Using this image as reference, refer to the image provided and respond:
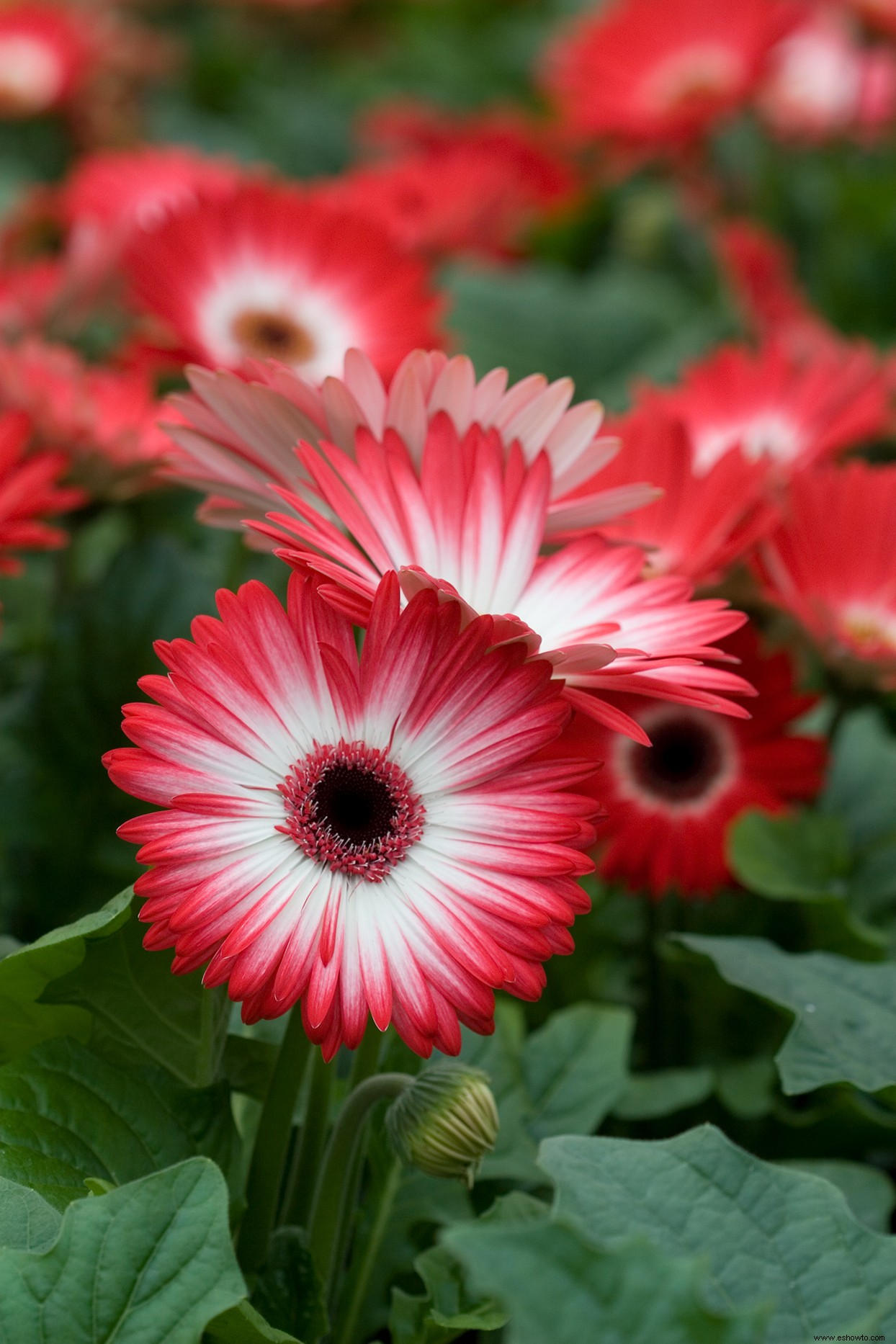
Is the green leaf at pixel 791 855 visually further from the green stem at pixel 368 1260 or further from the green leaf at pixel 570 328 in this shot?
the green leaf at pixel 570 328

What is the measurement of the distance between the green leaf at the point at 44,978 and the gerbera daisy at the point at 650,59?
50.9 inches

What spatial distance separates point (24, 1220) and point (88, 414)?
1.63 feet

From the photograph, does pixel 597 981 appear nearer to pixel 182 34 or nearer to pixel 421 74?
pixel 421 74

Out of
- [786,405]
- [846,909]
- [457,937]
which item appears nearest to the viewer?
[457,937]

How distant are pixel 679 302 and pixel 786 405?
593 millimetres

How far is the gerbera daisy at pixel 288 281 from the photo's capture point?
100 centimetres

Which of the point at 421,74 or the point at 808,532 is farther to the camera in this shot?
the point at 421,74

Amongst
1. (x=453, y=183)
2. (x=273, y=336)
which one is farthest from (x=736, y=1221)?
(x=453, y=183)

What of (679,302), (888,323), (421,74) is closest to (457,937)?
(679,302)

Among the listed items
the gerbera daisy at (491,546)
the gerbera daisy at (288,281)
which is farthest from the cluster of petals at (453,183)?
the gerbera daisy at (491,546)

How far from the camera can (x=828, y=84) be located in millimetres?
2086

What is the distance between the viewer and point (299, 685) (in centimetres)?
53

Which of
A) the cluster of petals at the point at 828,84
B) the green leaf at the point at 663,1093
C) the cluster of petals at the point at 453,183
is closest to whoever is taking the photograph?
the green leaf at the point at 663,1093

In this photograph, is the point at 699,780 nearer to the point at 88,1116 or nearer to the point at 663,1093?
the point at 663,1093
